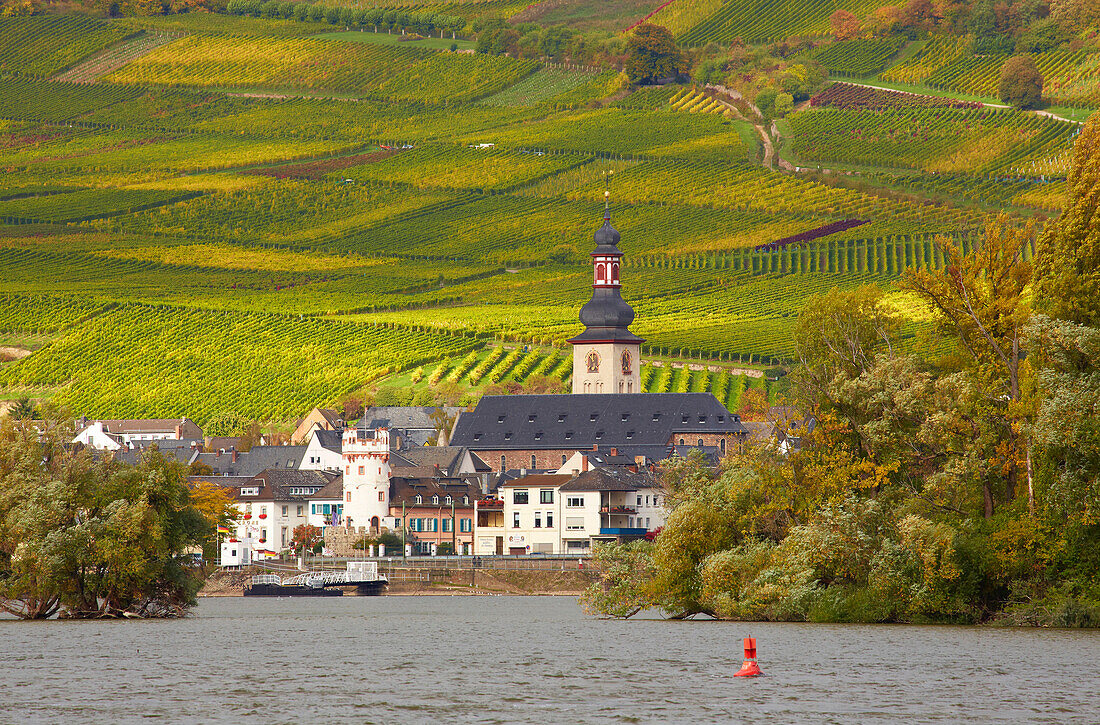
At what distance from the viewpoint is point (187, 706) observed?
3412 cm

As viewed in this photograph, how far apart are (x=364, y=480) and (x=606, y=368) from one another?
96.7ft

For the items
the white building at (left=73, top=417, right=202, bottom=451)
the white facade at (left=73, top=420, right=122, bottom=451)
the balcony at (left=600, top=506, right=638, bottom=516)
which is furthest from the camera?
the white building at (left=73, top=417, right=202, bottom=451)

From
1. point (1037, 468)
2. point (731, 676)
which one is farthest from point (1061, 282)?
point (731, 676)

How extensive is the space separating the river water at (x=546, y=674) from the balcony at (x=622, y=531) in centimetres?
3739

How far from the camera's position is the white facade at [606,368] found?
406 ft

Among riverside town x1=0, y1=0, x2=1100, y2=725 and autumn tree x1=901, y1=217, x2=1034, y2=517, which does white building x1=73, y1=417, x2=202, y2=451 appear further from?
autumn tree x1=901, y1=217, x2=1034, y2=517

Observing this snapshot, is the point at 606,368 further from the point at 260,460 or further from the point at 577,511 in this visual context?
the point at 577,511

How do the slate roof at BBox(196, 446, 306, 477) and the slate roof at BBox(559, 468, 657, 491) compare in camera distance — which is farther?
the slate roof at BBox(196, 446, 306, 477)

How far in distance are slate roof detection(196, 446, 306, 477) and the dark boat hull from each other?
24.1m

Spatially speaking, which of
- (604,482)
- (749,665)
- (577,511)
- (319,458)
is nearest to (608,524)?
(577,511)

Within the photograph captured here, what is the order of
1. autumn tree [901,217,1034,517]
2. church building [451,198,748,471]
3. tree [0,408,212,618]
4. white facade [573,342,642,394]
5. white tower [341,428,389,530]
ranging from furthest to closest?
white facade [573,342,642,394] < church building [451,198,748,471] < white tower [341,428,389,530] < tree [0,408,212,618] < autumn tree [901,217,1034,517]

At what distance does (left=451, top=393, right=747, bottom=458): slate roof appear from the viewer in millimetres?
114000

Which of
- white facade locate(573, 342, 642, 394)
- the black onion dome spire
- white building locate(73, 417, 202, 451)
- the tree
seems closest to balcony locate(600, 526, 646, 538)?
white facade locate(573, 342, 642, 394)

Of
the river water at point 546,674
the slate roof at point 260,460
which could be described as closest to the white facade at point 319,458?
the slate roof at point 260,460
